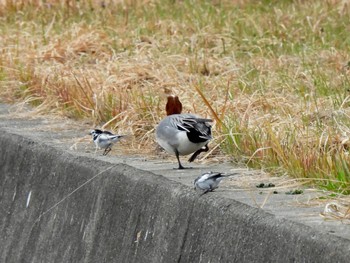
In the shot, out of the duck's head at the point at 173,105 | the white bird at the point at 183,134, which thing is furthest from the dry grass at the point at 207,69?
the white bird at the point at 183,134

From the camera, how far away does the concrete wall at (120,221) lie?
419 centimetres

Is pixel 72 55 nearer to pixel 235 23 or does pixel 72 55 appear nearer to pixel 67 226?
pixel 235 23

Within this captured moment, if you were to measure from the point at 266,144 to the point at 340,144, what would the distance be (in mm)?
382

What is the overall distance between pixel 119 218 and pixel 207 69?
13.2ft

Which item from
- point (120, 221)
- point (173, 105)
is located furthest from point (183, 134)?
point (173, 105)

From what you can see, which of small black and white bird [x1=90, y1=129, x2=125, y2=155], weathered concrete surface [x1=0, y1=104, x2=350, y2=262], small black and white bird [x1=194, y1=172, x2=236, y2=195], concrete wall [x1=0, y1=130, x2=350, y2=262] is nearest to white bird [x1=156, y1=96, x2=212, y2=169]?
weathered concrete surface [x1=0, y1=104, x2=350, y2=262]

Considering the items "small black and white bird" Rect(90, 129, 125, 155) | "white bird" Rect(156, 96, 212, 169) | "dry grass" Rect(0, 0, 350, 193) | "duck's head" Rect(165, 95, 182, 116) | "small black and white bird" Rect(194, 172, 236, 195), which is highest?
"small black and white bird" Rect(194, 172, 236, 195)

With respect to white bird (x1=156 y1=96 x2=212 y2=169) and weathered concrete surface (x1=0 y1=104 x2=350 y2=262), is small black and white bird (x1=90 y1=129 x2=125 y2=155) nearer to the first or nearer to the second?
weathered concrete surface (x1=0 y1=104 x2=350 y2=262)

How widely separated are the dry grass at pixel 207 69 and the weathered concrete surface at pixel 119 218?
0.49 metres

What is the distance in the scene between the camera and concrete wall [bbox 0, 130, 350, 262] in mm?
4188

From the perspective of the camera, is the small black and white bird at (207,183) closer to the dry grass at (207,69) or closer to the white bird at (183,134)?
the dry grass at (207,69)

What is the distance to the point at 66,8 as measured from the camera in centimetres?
1262

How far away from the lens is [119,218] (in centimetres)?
538

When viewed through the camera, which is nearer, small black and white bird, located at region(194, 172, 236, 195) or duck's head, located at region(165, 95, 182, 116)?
small black and white bird, located at region(194, 172, 236, 195)
